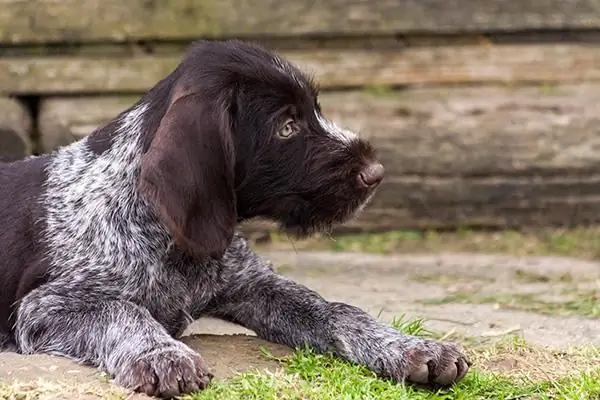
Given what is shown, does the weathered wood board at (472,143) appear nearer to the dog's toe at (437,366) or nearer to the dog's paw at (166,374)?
the dog's toe at (437,366)

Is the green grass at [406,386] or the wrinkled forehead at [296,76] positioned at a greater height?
the wrinkled forehead at [296,76]

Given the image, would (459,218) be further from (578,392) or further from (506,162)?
(578,392)

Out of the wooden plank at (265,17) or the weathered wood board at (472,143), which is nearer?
the wooden plank at (265,17)

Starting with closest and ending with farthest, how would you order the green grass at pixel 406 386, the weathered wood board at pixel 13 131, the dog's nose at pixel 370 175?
the green grass at pixel 406 386, the dog's nose at pixel 370 175, the weathered wood board at pixel 13 131

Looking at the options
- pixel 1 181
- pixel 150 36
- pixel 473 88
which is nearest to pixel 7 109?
pixel 150 36

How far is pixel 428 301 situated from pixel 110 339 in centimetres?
235

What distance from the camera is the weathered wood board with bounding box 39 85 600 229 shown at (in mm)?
8008

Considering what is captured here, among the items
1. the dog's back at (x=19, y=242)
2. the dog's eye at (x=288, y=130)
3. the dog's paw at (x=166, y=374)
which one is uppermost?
the dog's eye at (x=288, y=130)

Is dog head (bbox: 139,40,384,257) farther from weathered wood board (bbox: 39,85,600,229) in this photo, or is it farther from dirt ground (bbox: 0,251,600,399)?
weathered wood board (bbox: 39,85,600,229)

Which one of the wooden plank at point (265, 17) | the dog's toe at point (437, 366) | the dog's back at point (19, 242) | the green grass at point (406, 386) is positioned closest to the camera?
the green grass at point (406, 386)

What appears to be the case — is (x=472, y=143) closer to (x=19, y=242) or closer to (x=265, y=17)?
(x=265, y=17)

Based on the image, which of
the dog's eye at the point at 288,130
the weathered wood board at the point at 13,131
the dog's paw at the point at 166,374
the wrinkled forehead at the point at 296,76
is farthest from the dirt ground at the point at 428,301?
the weathered wood board at the point at 13,131

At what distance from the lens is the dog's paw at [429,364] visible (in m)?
4.41

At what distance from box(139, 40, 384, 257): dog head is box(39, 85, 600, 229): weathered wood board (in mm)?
3023
